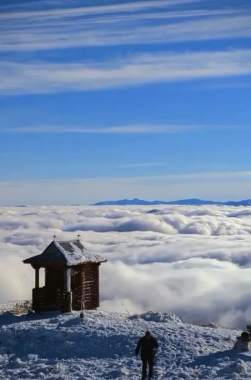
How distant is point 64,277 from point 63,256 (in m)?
1.15

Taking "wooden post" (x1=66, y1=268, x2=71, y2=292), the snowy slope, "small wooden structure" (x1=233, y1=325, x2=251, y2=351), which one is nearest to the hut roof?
"wooden post" (x1=66, y1=268, x2=71, y2=292)

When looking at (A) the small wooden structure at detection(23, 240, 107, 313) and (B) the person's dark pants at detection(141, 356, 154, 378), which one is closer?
(B) the person's dark pants at detection(141, 356, 154, 378)

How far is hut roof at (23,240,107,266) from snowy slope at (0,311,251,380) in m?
3.50

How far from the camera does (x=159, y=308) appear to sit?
103062 mm

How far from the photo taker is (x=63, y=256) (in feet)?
116

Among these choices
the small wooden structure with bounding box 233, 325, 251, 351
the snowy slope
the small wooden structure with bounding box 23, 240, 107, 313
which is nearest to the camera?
the snowy slope

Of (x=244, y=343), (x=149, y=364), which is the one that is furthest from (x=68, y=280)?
(x=149, y=364)

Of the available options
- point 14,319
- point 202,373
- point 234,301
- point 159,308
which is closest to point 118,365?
point 202,373

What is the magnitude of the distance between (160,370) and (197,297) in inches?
4041

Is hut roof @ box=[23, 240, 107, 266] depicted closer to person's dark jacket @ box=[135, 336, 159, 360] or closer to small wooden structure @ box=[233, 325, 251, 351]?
small wooden structure @ box=[233, 325, 251, 351]

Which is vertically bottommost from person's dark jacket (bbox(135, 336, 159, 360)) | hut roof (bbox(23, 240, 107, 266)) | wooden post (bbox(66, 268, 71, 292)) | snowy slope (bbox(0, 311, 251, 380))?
snowy slope (bbox(0, 311, 251, 380))

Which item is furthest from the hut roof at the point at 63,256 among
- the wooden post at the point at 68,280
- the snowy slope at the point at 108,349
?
the snowy slope at the point at 108,349

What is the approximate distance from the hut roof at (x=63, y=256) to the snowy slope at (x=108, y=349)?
138 inches

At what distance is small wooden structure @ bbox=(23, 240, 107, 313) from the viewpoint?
35.4 meters
